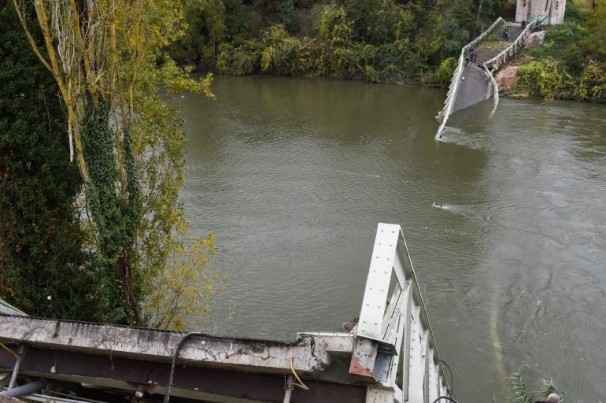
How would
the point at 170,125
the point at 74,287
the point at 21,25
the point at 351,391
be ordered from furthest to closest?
1. the point at 170,125
2. the point at 74,287
3. the point at 21,25
4. the point at 351,391

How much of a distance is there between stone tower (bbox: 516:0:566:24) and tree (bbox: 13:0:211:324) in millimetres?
31766

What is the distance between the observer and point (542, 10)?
119 feet

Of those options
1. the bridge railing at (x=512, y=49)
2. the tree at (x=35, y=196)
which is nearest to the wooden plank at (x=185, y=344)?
the tree at (x=35, y=196)

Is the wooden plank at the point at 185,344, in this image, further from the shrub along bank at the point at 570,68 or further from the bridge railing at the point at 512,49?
the shrub along bank at the point at 570,68

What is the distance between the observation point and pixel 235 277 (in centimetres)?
1420

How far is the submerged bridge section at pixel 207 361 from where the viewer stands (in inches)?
166

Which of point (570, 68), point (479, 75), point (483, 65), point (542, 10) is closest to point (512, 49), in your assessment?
point (570, 68)

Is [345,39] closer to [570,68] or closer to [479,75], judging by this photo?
[479,75]

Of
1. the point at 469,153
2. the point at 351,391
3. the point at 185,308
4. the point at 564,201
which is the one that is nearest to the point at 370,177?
the point at 469,153

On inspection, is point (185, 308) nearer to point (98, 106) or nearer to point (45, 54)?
point (98, 106)

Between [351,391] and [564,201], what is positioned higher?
[564,201]

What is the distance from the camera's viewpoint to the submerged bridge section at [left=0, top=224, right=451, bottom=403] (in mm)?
4215

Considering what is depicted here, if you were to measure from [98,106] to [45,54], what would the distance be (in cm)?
95

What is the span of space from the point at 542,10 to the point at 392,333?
120 ft
